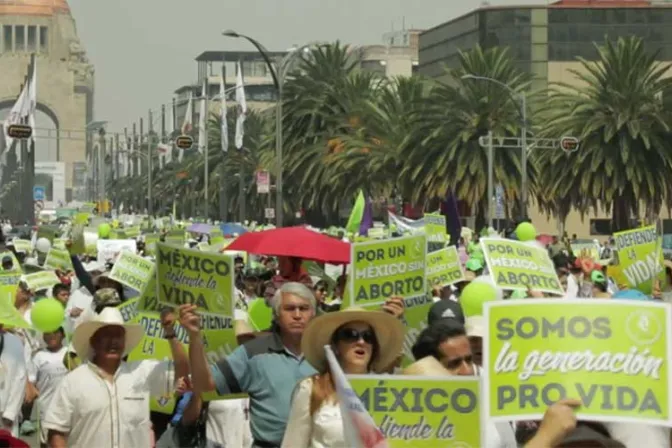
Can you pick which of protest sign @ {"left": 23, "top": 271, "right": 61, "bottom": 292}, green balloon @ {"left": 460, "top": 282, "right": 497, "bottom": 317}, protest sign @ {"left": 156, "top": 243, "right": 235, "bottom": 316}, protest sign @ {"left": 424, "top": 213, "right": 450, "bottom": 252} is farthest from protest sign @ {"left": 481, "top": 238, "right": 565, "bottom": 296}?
protest sign @ {"left": 424, "top": 213, "right": 450, "bottom": 252}

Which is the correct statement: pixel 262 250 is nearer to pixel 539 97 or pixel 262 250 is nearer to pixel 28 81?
pixel 539 97

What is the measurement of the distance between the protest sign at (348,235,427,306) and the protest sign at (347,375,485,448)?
16.9ft

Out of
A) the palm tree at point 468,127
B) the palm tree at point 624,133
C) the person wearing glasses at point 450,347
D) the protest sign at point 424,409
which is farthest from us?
the palm tree at point 468,127

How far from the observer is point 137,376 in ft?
28.6

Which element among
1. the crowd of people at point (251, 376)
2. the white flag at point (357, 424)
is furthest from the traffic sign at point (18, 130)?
the white flag at point (357, 424)

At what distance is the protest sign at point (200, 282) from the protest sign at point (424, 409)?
9.05 feet

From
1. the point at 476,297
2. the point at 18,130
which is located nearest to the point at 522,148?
the point at 18,130

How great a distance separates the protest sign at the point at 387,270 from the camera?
11680 mm

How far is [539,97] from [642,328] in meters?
61.9

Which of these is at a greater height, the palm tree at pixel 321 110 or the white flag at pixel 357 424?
the palm tree at pixel 321 110

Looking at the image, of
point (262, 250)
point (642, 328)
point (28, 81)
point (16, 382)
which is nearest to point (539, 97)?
point (28, 81)

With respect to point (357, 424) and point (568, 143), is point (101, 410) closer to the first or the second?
point (357, 424)

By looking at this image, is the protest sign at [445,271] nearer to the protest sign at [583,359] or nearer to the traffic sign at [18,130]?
the protest sign at [583,359]

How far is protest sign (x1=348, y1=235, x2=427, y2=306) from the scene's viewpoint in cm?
1168
